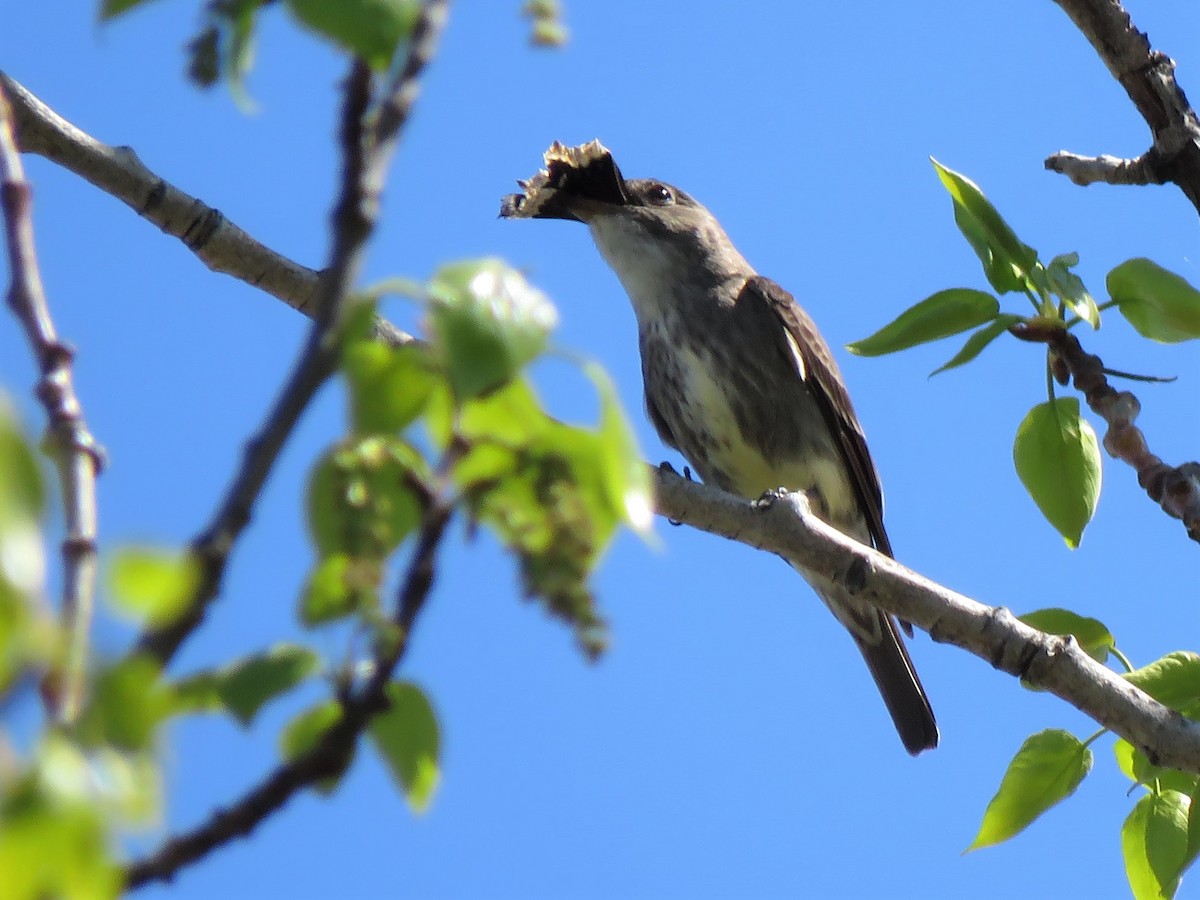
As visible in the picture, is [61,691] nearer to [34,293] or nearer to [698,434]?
[34,293]

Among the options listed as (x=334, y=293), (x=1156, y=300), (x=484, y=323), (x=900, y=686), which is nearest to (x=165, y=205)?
(x=1156, y=300)

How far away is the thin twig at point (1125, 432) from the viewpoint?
3807 millimetres

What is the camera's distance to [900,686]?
6348mm

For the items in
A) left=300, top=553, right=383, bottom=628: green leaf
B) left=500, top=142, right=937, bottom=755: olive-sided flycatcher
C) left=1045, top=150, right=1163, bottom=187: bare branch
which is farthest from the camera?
left=500, top=142, right=937, bottom=755: olive-sided flycatcher

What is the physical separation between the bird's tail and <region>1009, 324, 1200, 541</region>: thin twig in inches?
93.7

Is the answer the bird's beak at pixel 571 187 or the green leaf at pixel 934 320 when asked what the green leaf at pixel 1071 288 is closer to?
the green leaf at pixel 934 320

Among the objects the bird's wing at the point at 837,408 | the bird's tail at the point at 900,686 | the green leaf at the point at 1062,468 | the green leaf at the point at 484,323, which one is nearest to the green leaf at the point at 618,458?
the green leaf at the point at 484,323

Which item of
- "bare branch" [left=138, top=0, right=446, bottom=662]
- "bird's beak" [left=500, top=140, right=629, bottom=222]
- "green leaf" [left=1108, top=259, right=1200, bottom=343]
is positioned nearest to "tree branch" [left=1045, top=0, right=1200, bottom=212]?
"green leaf" [left=1108, top=259, right=1200, bottom=343]

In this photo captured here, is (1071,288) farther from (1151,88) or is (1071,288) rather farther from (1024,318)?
(1151,88)

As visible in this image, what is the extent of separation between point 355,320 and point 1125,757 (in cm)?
303

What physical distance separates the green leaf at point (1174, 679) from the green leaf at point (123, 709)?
3.01 m

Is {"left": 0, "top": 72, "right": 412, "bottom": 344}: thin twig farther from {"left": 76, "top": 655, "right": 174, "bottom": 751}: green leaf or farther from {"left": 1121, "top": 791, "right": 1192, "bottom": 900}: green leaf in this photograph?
{"left": 76, "top": 655, "right": 174, "bottom": 751}: green leaf

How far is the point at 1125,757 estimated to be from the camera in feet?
12.4

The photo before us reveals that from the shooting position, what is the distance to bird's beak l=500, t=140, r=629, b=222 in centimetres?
596
